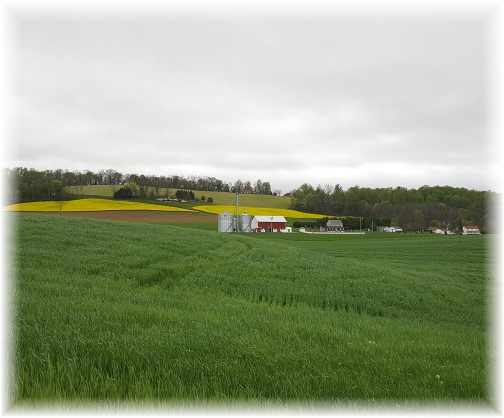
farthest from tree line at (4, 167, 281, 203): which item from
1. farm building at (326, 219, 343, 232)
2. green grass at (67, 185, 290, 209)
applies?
farm building at (326, 219, 343, 232)

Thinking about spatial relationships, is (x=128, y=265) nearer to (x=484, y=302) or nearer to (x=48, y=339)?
(x=48, y=339)

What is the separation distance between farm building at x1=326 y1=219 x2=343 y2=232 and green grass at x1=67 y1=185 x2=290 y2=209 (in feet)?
64.2

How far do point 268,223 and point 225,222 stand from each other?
19.2 m

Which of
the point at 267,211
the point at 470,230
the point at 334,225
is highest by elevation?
the point at 267,211

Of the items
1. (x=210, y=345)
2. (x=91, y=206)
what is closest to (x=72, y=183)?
(x=91, y=206)

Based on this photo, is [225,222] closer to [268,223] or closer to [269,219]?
[268,223]

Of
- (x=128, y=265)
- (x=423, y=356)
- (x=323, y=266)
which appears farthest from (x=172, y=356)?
(x=323, y=266)

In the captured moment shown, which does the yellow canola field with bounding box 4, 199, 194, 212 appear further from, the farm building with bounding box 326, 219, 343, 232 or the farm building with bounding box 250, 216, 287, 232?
the farm building with bounding box 326, 219, 343, 232

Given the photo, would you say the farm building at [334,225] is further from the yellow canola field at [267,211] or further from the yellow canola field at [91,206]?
the yellow canola field at [91,206]

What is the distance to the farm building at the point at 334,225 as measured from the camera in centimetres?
9664

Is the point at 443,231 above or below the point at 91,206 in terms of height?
below

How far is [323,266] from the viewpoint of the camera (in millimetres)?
22203

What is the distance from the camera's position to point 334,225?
323 feet

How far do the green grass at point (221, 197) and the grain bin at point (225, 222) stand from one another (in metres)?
12.1
